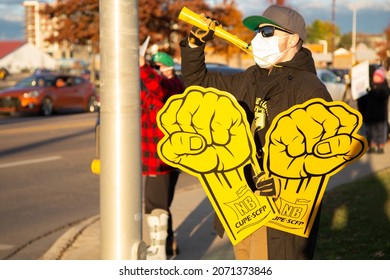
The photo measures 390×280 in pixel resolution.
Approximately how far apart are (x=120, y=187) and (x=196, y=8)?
28.6 m

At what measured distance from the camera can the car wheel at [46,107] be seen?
79.0ft

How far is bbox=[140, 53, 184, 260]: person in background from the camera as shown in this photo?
5562mm

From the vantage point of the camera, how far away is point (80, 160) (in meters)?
12.7

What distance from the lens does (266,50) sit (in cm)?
316

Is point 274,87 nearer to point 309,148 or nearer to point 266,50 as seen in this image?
point 266,50

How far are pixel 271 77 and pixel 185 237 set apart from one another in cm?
410

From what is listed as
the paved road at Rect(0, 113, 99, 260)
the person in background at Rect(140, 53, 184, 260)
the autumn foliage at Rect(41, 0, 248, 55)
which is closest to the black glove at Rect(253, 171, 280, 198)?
the person in background at Rect(140, 53, 184, 260)

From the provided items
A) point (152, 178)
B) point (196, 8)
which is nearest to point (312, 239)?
point (152, 178)

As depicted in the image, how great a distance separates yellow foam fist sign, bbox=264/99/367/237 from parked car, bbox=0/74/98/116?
1993cm

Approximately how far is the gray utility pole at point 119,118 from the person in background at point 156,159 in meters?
2.00

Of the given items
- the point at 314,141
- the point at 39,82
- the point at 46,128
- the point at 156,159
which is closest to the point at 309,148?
the point at 314,141

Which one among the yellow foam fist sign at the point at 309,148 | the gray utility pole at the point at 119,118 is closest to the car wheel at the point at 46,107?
the gray utility pole at the point at 119,118

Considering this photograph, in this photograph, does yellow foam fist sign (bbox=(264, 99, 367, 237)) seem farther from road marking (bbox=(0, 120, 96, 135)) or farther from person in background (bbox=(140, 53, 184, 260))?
road marking (bbox=(0, 120, 96, 135))
